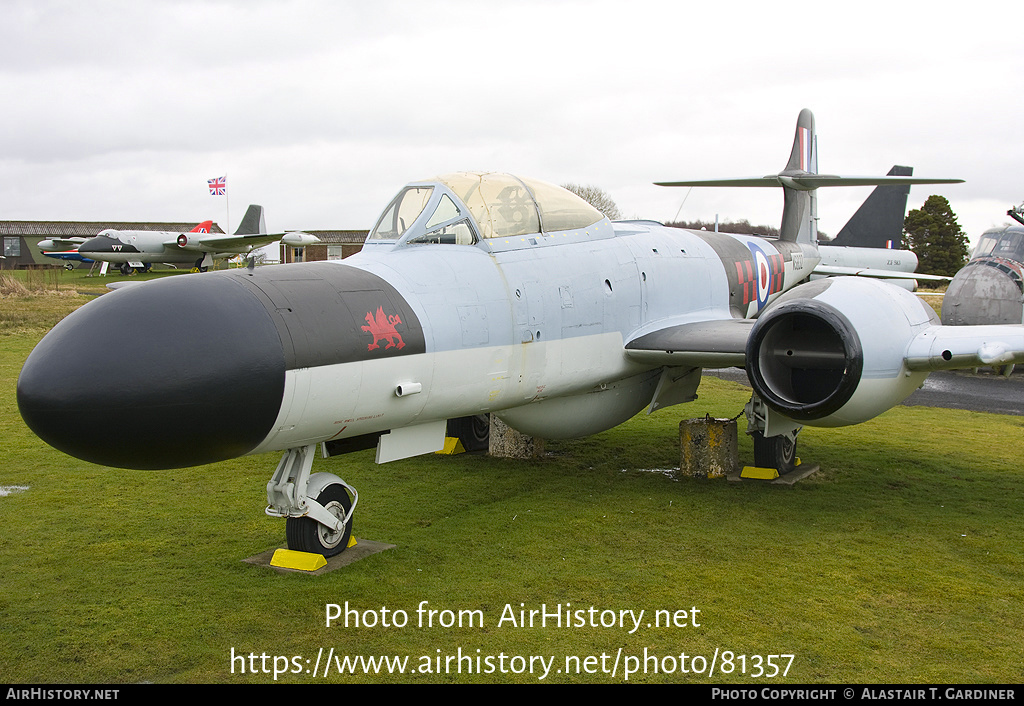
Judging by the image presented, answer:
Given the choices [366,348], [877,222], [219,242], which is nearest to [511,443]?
[366,348]

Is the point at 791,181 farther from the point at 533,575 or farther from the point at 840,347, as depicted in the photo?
the point at 533,575

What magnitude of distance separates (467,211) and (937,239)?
46415 mm

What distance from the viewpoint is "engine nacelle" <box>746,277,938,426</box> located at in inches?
232

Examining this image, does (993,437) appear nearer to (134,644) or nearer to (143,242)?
(134,644)

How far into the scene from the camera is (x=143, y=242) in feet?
132

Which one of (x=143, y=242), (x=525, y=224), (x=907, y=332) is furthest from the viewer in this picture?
(x=143, y=242)

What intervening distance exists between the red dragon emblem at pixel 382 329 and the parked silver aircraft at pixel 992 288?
46.1 feet

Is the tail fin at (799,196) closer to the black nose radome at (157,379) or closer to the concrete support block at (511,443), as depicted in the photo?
the concrete support block at (511,443)

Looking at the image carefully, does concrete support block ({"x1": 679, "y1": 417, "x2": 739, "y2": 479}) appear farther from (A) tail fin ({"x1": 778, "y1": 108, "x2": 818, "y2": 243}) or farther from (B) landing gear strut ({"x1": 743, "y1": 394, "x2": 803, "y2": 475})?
(A) tail fin ({"x1": 778, "y1": 108, "x2": 818, "y2": 243})

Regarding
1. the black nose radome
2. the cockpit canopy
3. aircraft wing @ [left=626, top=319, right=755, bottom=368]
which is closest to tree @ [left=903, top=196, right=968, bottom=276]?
aircraft wing @ [left=626, top=319, right=755, bottom=368]

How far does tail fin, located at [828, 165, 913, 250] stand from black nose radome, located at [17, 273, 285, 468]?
22.0 meters

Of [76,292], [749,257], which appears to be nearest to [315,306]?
[749,257]

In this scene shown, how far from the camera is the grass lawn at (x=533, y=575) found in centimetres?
421

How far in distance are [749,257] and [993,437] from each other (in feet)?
12.4
